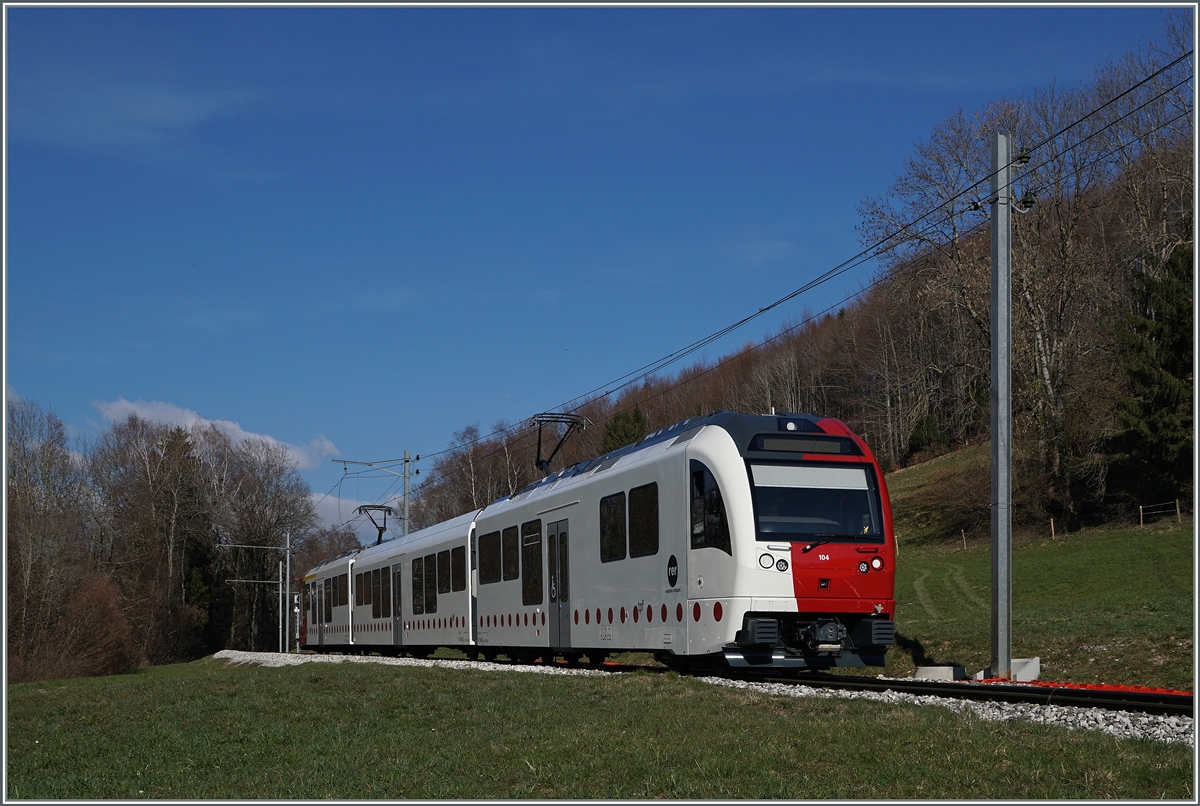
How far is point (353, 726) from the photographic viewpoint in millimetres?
10141

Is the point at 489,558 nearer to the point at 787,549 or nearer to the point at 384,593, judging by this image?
the point at 384,593

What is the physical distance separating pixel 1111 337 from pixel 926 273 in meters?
8.62

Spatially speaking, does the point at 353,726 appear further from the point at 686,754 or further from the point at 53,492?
the point at 53,492

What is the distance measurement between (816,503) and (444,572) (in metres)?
12.8

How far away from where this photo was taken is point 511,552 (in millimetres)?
21094

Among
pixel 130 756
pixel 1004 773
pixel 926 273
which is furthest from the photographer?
pixel 926 273

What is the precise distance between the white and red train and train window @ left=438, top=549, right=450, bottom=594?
6.04 m

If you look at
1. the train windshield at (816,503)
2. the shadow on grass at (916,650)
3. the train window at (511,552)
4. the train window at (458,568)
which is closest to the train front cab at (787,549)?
the train windshield at (816,503)

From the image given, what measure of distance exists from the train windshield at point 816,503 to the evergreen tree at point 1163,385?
30.7 meters

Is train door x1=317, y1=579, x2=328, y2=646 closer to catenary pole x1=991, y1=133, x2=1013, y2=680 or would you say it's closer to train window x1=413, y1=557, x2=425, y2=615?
train window x1=413, y1=557, x2=425, y2=615

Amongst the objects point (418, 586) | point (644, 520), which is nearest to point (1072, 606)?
point (418, 586)

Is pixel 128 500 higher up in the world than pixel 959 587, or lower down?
higher up

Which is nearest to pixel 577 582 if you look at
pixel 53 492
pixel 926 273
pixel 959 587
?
pixel 959 587

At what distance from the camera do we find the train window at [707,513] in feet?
45.1
